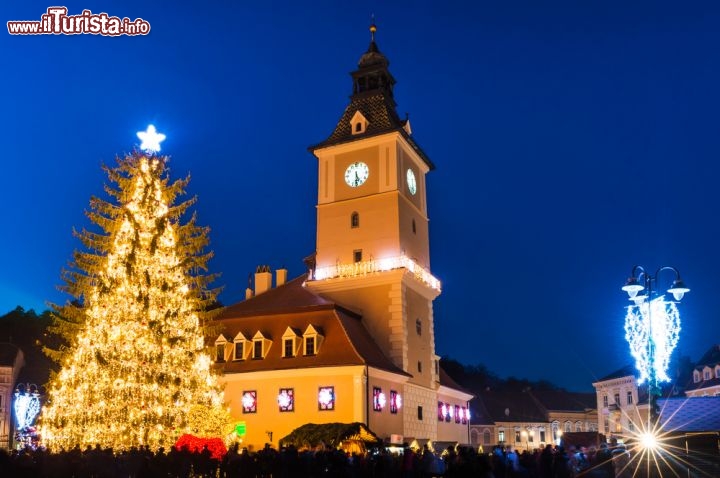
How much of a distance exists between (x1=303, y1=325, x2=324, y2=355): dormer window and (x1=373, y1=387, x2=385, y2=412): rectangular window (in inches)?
141

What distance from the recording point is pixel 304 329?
3891 cm

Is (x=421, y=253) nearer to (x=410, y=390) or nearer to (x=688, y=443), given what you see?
(x=410, y=390)

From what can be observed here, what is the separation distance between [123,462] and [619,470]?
13.5m

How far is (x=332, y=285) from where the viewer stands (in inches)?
1698

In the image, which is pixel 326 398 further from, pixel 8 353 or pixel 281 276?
pixel 8 353

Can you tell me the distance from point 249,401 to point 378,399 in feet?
21.1

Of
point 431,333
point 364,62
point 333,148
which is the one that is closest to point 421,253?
point 431,333

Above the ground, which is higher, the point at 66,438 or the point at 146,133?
the point at 146,133

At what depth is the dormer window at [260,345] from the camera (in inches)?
1532

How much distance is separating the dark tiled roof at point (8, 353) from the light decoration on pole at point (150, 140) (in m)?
34.3

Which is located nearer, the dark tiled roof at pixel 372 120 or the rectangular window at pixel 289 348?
the rectangular window at pixel 289 348

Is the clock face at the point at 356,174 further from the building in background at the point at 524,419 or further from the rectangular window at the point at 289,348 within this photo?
the building in background at the point at 524,419

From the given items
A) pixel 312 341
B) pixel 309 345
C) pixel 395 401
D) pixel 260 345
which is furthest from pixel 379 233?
pixel 395 401

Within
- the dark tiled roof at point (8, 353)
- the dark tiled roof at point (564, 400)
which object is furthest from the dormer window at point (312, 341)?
the dark tiled roof at point (564, 400)
